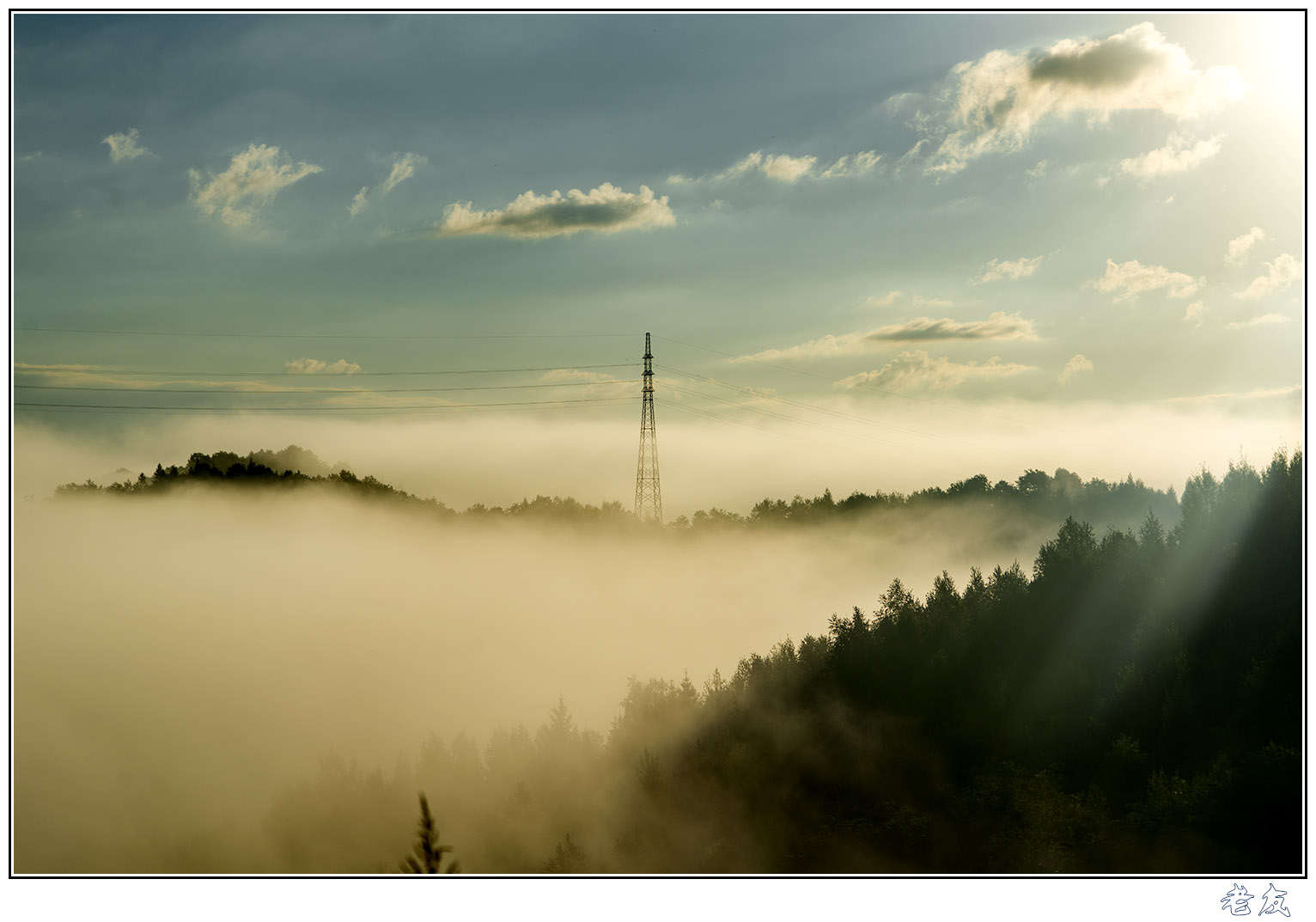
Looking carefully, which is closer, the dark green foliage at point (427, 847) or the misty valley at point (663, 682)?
the dark green foliage at point (427, 847)

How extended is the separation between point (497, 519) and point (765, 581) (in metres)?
61.9

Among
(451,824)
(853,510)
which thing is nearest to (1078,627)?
(451,824)

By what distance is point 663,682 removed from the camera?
104562mm

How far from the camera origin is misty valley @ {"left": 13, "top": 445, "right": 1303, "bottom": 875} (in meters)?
49.1

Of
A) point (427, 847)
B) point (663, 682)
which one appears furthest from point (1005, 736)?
point (427, 847)

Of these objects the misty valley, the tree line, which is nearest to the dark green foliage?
the misty valley

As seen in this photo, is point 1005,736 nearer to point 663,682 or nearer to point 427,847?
point 663,682

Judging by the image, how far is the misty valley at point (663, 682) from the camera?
49.1m

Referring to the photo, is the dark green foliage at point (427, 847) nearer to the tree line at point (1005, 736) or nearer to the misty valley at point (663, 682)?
the misty valley at point (663, 682)

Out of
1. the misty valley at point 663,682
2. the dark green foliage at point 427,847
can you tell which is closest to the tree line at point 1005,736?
the misty valley at point 663,682
